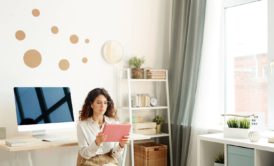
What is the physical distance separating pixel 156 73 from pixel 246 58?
990 mm

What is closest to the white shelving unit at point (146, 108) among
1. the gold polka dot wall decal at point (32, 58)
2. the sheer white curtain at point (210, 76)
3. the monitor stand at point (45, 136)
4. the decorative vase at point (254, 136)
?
the sheer white curtain at point (210, 76)

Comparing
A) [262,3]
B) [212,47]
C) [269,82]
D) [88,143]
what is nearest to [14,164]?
[88,143]

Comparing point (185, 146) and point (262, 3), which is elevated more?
point (262, 3)

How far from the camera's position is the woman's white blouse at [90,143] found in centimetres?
259

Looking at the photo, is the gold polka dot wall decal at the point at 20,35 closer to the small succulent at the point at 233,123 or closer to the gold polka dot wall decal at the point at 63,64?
the gold polka dot wall decal at the point at 63,64

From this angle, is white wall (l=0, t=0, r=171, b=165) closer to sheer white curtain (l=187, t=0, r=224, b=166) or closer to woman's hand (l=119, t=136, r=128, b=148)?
sheer white curtain (l=187, t=0, r=224, b=166)

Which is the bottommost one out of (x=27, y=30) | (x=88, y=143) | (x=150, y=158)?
(x=150, y=158)

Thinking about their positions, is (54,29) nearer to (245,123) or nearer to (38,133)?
(38,133)

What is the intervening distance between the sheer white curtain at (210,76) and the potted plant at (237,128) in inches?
20.9

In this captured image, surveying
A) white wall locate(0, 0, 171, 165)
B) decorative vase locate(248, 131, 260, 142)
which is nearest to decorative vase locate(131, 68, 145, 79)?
white wall locate(0, 0, 171, 165)

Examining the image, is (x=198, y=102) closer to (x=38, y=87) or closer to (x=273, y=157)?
(x=273, y=157)

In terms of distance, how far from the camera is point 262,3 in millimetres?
3402

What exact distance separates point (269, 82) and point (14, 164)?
251 centimetres

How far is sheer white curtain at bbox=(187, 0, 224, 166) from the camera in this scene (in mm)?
3535
